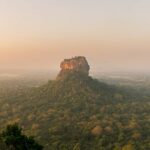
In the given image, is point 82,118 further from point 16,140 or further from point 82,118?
point 16,140

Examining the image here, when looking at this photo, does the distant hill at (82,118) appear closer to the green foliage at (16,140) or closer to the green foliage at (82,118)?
the green foliage at (82,118)

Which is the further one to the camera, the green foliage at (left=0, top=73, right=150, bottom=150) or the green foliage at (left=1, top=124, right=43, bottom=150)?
the green foliage at (left=0, top=73, right=150, bottom=150)

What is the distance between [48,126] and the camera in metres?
137

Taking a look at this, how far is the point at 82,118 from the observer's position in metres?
150

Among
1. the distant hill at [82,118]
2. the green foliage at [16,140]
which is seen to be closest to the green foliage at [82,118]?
the distant hill at [82,118]

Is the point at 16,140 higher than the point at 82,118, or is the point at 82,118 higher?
the point at 16,140

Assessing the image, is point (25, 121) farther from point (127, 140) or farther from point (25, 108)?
point (127, 140)

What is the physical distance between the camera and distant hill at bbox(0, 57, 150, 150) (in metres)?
114

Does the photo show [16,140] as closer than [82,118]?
Yes

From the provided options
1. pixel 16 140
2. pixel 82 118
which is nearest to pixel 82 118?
pixel 82 118

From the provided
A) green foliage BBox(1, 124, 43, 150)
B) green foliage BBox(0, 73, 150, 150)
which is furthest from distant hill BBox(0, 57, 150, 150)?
green foliage BBox(1, 124, 43, 150)

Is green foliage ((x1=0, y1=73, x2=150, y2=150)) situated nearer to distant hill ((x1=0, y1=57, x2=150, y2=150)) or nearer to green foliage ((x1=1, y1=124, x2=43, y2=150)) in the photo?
distant hill ((x1=0, y1=57, x2=150, y2=150))

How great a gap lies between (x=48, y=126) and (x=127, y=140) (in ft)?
112

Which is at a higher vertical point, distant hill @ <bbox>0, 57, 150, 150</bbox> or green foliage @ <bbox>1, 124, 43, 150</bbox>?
green foliage @ <bbox>1, 124, 43, 150</bbox>
